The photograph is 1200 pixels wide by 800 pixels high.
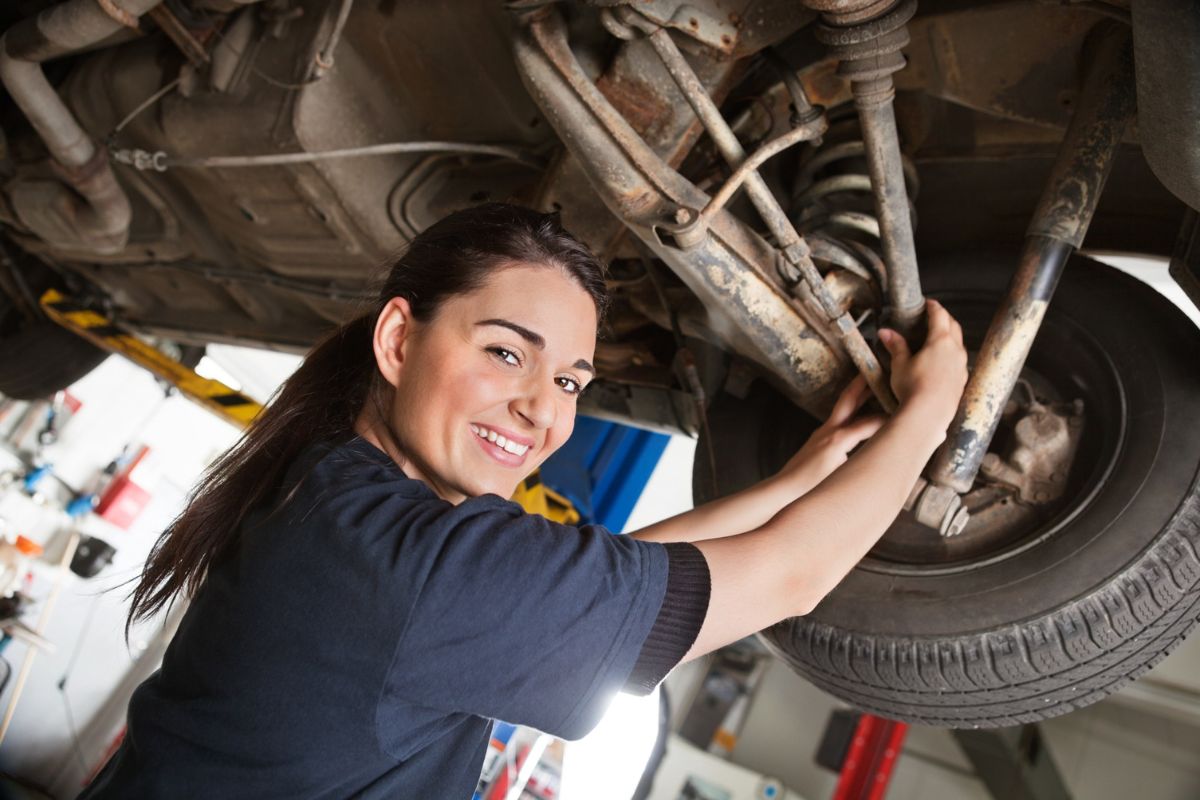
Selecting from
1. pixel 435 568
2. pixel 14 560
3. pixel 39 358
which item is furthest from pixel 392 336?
pixel 14 560

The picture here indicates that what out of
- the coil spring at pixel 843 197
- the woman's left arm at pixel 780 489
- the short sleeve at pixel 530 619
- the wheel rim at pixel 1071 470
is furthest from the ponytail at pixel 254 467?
the wheel rim at pixel 1071 470

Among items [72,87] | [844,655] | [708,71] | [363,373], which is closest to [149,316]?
[72,87]

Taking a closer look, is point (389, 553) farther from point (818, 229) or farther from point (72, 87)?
point (72, 87)

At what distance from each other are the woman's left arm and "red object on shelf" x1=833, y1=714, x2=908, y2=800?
137 inches

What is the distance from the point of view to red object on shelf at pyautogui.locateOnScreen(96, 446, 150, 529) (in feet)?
14.3

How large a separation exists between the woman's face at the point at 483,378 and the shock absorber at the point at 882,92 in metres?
0.42

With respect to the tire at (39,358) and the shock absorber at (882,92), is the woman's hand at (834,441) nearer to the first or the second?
the shock absorber at (882,92)

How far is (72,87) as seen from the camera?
1962mm

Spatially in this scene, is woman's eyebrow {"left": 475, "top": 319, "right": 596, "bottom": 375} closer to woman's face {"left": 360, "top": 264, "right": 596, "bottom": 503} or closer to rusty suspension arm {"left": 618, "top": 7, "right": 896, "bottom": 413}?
woman's face {"left": 360, "top": 264, "right": 596, "bottom": 503}

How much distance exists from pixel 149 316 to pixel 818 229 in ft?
7.25

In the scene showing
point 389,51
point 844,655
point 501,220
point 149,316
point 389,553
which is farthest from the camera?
point 149,316

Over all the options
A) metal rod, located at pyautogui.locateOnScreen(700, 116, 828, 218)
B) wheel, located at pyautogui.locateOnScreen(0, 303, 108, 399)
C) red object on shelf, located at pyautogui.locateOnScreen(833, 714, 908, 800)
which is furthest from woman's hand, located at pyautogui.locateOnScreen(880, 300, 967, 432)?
red object on shelf, located at pyautogui.locateOnScreen(833, 714, 908, 800)

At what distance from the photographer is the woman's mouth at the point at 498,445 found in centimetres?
89

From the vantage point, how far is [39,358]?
2.82 meters
